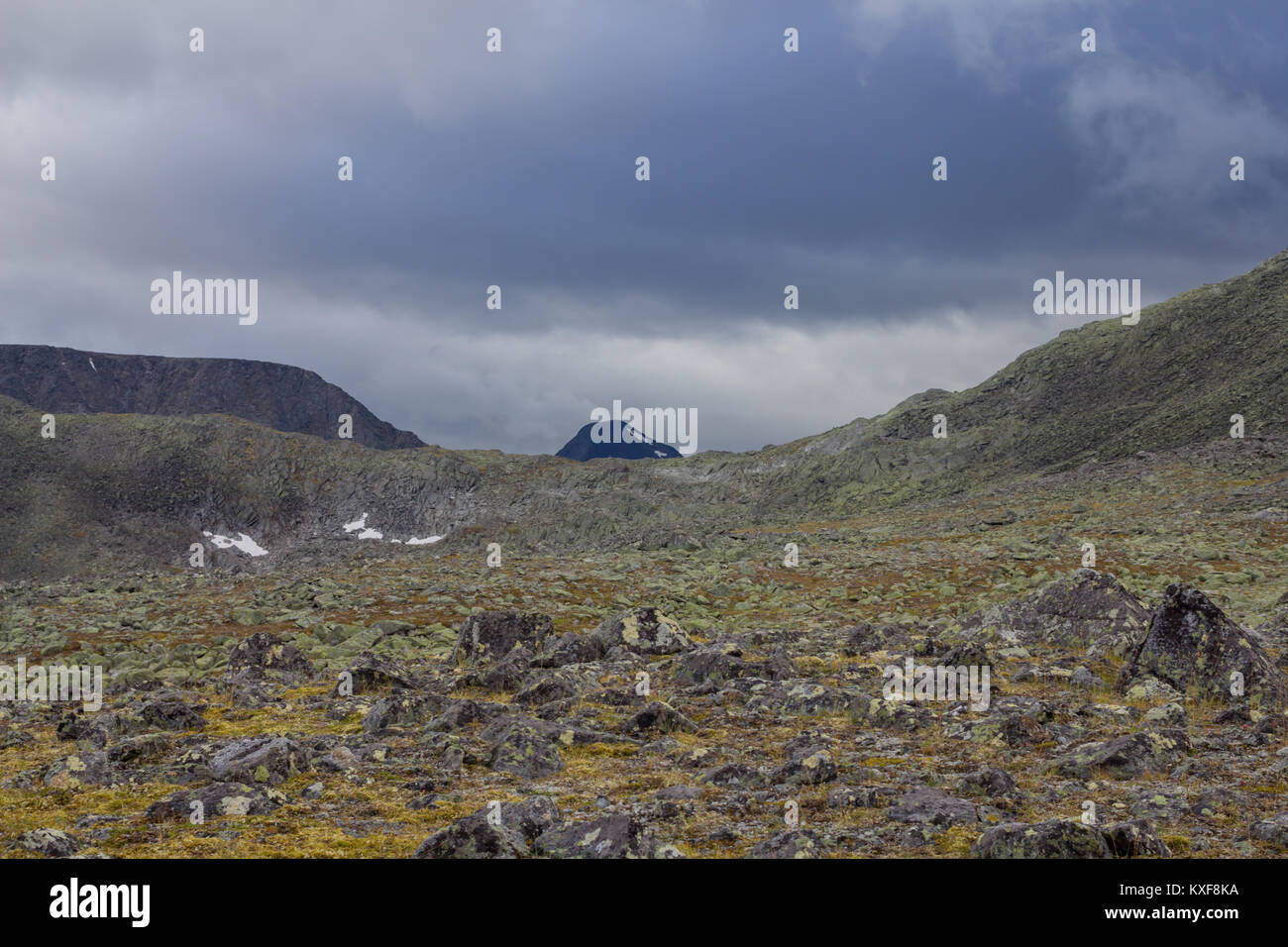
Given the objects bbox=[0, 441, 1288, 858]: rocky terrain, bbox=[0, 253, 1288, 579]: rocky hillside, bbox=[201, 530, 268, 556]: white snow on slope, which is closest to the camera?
bbox=[0, 441, 1288, 858]: rocky terrain

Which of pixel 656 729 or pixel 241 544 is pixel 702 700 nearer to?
pixel 656 729

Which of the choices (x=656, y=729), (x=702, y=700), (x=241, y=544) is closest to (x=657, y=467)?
(x=241, y=544)

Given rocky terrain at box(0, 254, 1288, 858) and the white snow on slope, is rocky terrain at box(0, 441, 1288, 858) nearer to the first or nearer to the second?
rocky terrain at box(0, 254, 1288, 858)

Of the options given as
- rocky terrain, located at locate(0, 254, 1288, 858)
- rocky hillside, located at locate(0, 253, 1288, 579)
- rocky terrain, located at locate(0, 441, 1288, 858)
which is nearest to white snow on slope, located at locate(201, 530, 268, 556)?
rocky hillside, located at locate(0, 253, 1288, 579)

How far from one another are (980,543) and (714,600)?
1931 centimetres

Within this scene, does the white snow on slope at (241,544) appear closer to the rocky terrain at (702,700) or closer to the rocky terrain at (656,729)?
the rocky terrain at (702,700)

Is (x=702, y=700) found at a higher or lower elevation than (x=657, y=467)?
lower

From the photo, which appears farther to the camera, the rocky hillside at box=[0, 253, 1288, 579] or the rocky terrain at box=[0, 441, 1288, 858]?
the rocky hillside at box=[0, 253, 1288, 579]

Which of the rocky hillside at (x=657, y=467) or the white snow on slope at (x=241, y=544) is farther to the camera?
the white snow on slope at (x=241, y=544)

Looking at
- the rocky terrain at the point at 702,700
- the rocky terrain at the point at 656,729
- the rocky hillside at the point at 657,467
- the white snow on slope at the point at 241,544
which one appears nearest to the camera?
the rocky terrain at the point at 656,729

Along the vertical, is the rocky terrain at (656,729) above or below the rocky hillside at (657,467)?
below

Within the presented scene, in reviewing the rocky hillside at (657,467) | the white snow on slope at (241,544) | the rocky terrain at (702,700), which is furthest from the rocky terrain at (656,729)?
the white snow on slope at (241,544)

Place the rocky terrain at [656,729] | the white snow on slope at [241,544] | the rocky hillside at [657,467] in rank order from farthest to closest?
1. the white snow on slope at [241,544]
2. the rocky hillside at [657,467]
3. the rocky terrain at [656,729]
